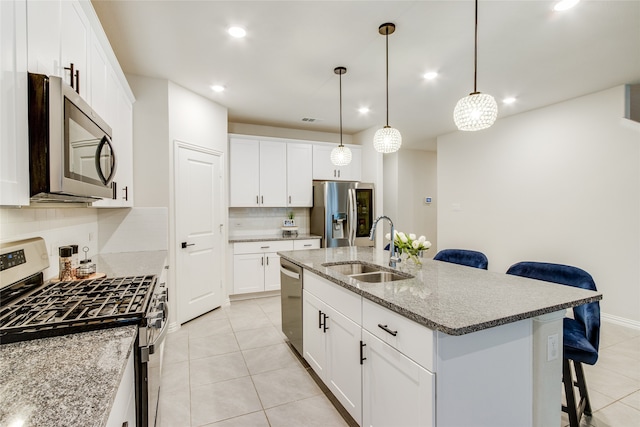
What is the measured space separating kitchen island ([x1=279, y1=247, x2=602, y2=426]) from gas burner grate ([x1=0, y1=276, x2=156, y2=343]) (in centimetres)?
106

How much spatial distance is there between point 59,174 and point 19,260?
0.76 metres

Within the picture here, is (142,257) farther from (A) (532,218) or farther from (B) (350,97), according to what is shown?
(A) (532,218)

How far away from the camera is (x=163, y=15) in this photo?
2.18 m

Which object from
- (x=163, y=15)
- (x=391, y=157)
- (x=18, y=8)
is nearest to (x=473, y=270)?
(x=18, y=8)

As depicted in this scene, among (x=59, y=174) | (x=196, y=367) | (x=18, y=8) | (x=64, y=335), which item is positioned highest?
(x=18, y=8)

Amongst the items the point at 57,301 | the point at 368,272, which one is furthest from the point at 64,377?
the point at 368,272

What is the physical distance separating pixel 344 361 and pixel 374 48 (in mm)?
2438

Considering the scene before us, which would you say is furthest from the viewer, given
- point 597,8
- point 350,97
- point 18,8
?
point 350,97

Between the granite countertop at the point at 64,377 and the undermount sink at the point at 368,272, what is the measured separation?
1.52 metres

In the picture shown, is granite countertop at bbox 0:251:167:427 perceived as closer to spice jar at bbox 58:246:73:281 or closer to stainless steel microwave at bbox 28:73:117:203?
stainless steel microwave at bbox 28:73:117:203

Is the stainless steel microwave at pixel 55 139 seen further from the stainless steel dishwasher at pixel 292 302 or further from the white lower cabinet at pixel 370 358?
the stainless steel dishwasher at pixel 292 302

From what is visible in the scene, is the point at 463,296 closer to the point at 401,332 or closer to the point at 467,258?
the point at 401,332

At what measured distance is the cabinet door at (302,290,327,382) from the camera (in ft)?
7.05

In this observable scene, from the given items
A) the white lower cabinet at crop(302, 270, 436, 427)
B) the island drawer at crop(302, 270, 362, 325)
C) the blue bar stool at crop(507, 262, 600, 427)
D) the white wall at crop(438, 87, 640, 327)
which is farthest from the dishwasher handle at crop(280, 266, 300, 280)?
the white wall at crop(438, 87, 640, 327)
